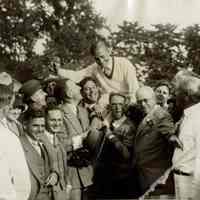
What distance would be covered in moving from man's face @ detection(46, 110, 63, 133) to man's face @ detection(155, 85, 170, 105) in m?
0.46

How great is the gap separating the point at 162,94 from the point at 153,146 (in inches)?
9.7

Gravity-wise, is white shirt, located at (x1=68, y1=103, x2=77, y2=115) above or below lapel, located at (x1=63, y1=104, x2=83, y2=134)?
above

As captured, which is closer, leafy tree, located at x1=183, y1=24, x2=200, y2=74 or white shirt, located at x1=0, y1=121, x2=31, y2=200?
white shirt, located at x1=0, y1=121, x2=31, y2=200

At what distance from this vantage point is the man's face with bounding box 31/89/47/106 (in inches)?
99.0

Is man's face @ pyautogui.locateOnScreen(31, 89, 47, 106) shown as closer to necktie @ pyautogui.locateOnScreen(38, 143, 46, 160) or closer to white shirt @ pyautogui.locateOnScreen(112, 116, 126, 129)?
necktie @ pyautogui.locateOnScreen(38, 143, 46, 160)

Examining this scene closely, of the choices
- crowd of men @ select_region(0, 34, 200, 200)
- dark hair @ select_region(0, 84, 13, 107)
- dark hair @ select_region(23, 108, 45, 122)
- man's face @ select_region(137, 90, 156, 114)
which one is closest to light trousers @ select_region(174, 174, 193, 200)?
crowd of men @ select_region(0, 34, 200, 200)

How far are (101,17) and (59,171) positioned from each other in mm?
732

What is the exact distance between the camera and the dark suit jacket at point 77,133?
2.54 meters

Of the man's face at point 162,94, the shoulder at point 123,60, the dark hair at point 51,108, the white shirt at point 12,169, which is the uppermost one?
the shoulder at point 123,60

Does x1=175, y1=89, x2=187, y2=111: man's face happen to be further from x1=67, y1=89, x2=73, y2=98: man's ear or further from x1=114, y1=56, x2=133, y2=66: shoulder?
x1=67, y1=89, x2=73, y2=98: man's ear

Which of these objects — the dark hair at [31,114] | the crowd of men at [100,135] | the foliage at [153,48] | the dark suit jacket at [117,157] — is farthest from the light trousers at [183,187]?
the dark hair at [31,114]

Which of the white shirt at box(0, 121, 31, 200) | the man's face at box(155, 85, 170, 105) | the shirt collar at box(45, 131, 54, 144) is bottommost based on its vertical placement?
the white shirt at box(0, 121, 31, 200)

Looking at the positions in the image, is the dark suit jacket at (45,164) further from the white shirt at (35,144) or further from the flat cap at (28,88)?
the flat cap at (28,88)

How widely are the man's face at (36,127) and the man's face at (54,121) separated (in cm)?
3
